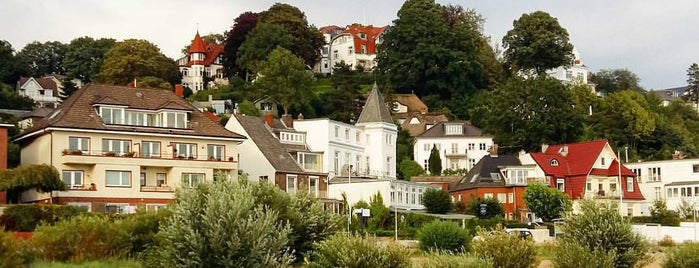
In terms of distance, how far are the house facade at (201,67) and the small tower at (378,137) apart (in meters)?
51.1

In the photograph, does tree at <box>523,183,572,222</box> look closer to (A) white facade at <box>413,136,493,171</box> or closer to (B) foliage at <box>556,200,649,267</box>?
(A) white facade at <box>413,136,493,171</box>

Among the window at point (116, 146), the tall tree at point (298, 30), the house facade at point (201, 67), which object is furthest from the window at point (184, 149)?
the house facade at point (201, 67)

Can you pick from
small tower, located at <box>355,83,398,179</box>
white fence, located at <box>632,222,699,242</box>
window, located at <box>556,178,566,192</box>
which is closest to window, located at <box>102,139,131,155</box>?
small tower, located at <box>355,83,398,179</box>

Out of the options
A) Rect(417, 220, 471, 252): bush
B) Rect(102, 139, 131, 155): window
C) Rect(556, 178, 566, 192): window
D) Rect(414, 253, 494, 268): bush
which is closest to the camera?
Rect(414, 253, 494, 268): bush

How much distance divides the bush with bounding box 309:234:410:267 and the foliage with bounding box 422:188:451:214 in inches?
1533

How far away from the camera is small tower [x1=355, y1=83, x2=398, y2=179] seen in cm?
8988

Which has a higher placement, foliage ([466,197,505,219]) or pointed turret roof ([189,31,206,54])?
pointed turret roof ([189,31,206,54])

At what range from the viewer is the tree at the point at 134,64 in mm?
119625

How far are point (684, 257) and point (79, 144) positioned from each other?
1388 inches

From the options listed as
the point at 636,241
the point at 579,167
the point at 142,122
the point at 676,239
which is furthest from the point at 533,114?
the point at 636,241

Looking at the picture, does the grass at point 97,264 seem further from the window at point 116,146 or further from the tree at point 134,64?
the tree at point 134,64

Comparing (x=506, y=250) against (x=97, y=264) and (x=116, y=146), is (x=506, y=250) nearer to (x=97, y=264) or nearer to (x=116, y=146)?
(x=97, y=264)

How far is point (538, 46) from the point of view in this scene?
437 feet

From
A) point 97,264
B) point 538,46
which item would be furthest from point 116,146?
point 538,46
